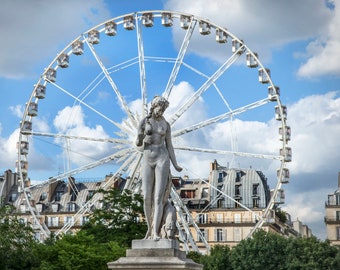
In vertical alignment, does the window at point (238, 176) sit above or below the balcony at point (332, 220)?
above

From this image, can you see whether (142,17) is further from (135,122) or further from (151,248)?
(151,248)

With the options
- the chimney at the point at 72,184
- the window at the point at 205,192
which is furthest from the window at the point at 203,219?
the chimney at the point at 72,184

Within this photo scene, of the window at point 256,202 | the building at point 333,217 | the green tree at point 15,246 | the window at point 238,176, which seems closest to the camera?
the green tree at point 15,246

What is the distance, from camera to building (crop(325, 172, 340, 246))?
117 metres

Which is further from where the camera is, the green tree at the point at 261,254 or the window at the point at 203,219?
the window at the point at 203,219

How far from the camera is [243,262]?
77125 millimetres

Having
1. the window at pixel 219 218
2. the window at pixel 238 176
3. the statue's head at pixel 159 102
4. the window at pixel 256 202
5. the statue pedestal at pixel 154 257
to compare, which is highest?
the window at pixel 238 176

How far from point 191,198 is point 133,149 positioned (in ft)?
209

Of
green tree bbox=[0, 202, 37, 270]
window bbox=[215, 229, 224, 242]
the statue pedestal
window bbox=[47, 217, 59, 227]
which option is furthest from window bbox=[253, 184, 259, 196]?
the statue pedestal

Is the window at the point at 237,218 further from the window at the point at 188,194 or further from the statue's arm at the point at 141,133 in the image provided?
the statue's arm at the point at 141,133

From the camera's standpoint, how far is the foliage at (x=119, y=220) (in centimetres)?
5562

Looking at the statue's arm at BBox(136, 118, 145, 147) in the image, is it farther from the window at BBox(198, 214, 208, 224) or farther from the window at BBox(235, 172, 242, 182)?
the window at BBox(235, 172, 242, 182)

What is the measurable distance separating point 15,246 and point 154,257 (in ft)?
68.8

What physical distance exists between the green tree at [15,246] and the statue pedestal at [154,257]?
731 inches
